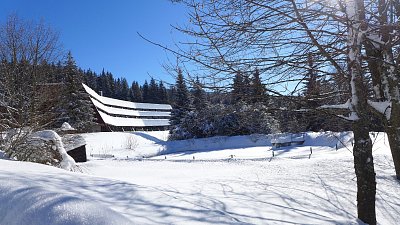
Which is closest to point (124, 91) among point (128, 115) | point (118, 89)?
point (118, 89)

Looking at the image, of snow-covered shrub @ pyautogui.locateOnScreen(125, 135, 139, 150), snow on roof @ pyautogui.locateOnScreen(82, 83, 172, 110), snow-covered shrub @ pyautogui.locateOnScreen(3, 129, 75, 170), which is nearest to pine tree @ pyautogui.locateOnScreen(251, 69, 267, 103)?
snow-covered shrub @ pyautogui.locateOnScreen(3, 129, 75, 170)

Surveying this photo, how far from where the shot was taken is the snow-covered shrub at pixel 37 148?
9.97m

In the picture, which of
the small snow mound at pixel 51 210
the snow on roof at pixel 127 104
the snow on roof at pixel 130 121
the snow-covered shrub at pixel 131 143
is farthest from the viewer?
the snow on roof at pixel 127 104

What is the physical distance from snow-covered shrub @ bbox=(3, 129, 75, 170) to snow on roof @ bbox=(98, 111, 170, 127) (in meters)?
41.5

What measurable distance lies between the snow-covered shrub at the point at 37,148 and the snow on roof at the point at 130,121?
41.5m

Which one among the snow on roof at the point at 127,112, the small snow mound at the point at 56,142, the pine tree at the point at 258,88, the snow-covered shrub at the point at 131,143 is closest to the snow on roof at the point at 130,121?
the snow on roof at the point at 127,112

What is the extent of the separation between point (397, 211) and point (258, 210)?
327 centimetres

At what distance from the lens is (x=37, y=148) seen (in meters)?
10.2

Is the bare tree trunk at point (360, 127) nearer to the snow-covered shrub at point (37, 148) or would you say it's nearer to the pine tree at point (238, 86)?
the pine tree at point (238, 86)

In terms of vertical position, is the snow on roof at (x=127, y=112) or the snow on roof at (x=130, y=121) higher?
the snow on roof at (x=127, y=112)

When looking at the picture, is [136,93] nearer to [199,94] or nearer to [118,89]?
[118,89]

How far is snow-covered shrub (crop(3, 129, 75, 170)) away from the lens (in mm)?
9969

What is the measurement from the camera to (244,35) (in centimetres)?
444

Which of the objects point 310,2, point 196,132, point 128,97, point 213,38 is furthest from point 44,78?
point 128,97
